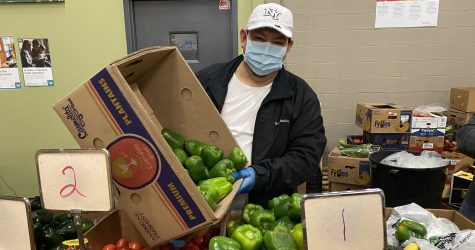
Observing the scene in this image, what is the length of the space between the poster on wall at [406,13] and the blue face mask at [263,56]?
7.18ft

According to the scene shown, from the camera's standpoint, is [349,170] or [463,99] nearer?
[349,170]

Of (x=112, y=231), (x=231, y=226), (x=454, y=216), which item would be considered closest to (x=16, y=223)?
(x=112, y=231)

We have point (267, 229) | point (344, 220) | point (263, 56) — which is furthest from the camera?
point (263, 56)

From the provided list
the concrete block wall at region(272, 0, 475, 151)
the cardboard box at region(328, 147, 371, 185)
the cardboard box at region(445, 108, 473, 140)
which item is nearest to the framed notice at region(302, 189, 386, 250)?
the cardboard box at region(328, 147, 371, 185)

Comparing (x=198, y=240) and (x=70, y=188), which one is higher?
(x=70, y=188)

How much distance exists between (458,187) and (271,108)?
6.99 feet

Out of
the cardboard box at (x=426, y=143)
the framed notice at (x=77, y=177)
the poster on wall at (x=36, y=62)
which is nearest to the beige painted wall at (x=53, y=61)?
the poster on wall at (x=36, y=62)

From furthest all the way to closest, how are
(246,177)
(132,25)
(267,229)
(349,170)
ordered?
(132,25)
(349,170)
(246,177)
(267,229)

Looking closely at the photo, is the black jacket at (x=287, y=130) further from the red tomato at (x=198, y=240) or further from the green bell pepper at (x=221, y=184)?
the red tomato at (x=198, y=240)

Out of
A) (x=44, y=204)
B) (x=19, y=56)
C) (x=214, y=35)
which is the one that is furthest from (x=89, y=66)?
(x=44, y=204)

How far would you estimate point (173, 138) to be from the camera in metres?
1.49

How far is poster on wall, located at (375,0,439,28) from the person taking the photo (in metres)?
3.38

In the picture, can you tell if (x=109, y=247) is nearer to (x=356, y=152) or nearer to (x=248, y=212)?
(x=248, y=212)

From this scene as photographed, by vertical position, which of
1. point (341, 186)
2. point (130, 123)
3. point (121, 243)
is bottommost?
point (341, 186)
